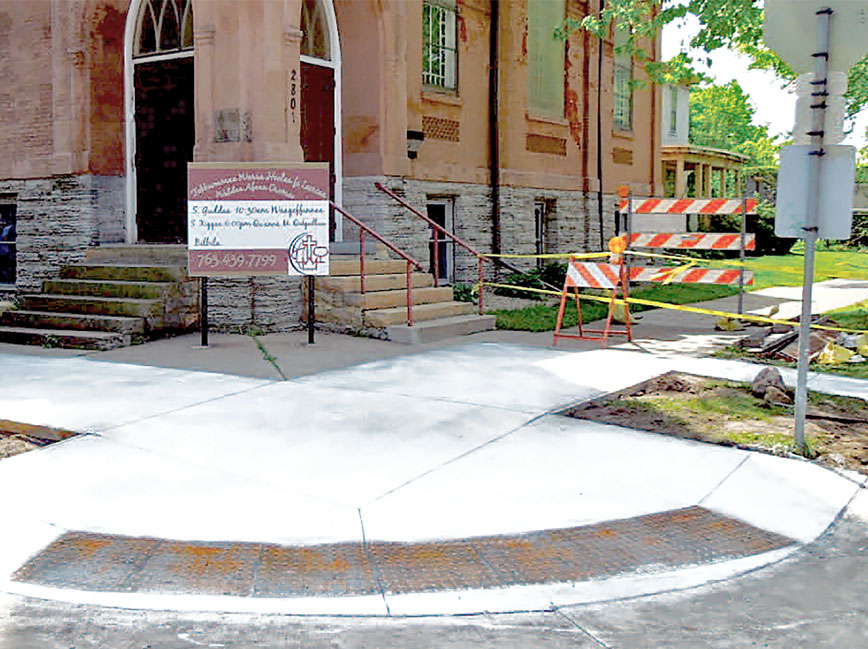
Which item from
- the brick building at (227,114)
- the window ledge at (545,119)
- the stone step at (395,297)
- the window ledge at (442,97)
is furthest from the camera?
the window ledge at (545,119)

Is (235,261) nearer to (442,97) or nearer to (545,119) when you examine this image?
(442,97)

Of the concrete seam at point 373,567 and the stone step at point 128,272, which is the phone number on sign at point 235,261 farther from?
the concrete seam at point 373,567

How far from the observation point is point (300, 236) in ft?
35.4

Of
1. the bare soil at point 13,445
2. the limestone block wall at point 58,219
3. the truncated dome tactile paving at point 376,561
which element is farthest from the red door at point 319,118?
the truncated dome tactile paving at point 376,561

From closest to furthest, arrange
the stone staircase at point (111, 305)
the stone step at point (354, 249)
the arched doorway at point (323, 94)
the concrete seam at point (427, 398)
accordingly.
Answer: the concrete seam at point (427, 398), the stone staircase at point (111, 305), the stone step at point (354, 249), the arched doorway at point (323, 94)

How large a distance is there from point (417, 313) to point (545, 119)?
8757 millimetres

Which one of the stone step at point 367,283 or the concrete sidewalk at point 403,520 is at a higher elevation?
the stone step at point 367,283

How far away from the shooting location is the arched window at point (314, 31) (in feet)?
46.1

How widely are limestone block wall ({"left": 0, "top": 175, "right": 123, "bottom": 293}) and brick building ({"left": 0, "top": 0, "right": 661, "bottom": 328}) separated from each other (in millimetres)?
22

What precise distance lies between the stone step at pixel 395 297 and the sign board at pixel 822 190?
6.35 m

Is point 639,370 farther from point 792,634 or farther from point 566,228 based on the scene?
point 566,228

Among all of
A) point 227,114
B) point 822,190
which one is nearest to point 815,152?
point 822,190

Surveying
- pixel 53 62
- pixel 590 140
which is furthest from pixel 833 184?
pixel 590 140

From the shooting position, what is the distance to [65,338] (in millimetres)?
11000
